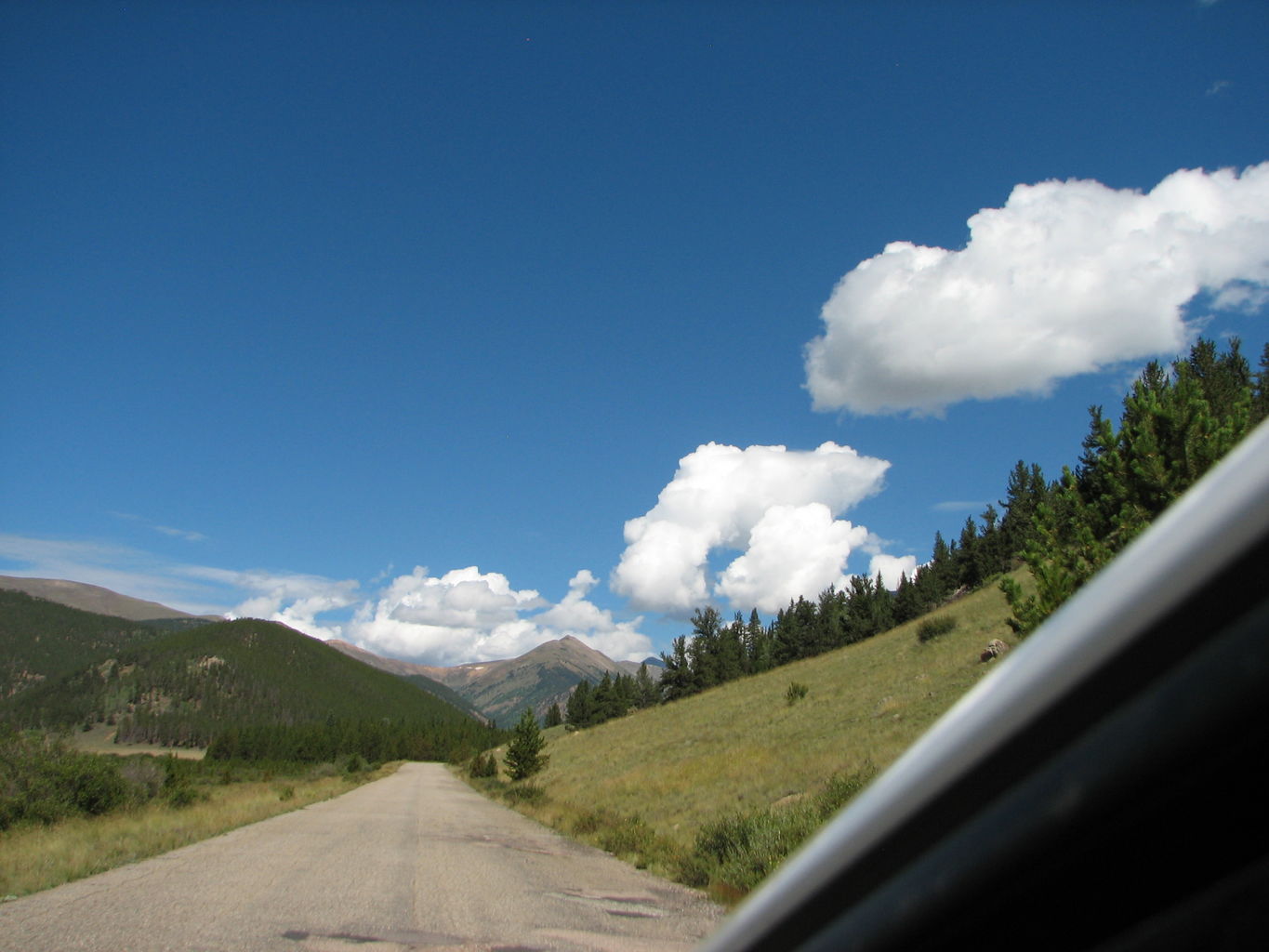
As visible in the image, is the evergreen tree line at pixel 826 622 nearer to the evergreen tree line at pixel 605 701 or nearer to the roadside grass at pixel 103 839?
the evergreen tree line at pixel 605 701

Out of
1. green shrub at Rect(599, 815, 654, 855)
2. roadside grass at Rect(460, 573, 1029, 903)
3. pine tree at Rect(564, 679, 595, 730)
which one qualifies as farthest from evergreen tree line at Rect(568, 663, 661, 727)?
green shrub at Rect(599, 815, 654, 855)

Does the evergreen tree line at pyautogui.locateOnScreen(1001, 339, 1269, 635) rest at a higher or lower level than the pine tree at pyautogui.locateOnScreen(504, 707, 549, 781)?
higher

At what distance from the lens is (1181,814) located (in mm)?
729

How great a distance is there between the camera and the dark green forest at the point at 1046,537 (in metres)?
18.4

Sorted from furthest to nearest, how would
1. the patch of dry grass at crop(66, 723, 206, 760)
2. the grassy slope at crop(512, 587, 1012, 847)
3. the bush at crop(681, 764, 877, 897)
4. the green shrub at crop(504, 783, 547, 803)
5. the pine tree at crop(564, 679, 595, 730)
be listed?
the patch of dry grass at crop(66, 723, 206, 760), the pine tree at crop(564, 679, 595, 730), the green shrub at crop(504, 783, 547, 803), the grassy slope at crop(512, 587, 1012, 847), the bush at crop(681, 764, 877, 897)

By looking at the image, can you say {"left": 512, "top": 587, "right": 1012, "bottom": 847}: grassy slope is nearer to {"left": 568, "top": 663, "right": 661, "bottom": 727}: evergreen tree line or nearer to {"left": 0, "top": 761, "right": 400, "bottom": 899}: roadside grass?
{"left": 0, "top": 761, "right": 400, "bottom": 899}: roadside grass

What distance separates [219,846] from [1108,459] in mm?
22526

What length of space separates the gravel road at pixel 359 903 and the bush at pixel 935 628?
3202 cm

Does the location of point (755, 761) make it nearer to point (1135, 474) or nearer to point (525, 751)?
point (1135, 474)

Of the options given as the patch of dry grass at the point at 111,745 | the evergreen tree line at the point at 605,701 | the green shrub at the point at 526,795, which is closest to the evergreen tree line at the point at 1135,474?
the green shrub at the point at 526,795

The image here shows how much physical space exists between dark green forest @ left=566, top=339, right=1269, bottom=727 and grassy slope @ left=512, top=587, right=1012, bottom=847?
540 cm

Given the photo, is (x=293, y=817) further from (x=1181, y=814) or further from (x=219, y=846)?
(x=1181, y=814)

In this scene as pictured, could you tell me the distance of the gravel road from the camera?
25.6 ft

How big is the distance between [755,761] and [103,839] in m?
17.0
